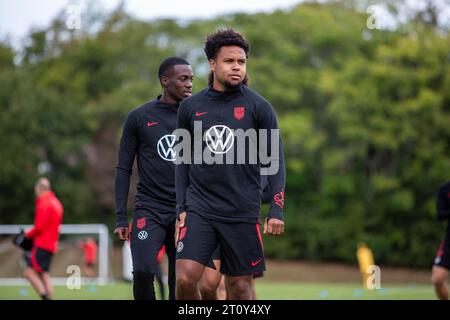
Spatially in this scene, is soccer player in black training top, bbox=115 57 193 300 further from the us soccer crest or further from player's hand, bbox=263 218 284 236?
player's hand, bbox=263 218 284 236

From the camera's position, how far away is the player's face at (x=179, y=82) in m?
9.22

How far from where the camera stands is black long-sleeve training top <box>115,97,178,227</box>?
29.4 feet

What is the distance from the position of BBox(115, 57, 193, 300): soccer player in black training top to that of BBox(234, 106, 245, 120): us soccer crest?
5.20 ft

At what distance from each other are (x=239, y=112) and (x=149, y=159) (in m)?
1.74

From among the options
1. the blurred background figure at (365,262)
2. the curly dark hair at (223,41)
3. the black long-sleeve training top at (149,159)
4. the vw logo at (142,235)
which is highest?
Answer: the curly dark hair at (223,41)

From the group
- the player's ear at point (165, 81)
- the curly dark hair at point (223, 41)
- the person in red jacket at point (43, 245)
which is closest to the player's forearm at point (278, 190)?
the curly dark hair at point (223, 41)

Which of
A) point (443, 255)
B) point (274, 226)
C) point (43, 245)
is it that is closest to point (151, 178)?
point (274, 226)

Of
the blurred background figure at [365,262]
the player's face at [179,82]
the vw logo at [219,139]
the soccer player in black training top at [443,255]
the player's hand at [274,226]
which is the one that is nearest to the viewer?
the player's hand at [274,226]

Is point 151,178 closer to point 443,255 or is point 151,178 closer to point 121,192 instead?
point 121,192

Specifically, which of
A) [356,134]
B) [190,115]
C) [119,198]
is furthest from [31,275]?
[356,134]

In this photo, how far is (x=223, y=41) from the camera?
7.78 metres

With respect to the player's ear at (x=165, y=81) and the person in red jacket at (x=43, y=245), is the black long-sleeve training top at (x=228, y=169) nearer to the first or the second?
the player's ear at (x=165, y=81)

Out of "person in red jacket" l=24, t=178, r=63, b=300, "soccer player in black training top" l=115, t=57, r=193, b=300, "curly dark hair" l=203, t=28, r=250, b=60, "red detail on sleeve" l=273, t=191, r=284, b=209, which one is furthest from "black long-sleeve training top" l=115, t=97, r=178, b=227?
"person in red jacket" l=24, t=178, r=63, b=300

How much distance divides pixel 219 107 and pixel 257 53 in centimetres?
4248
